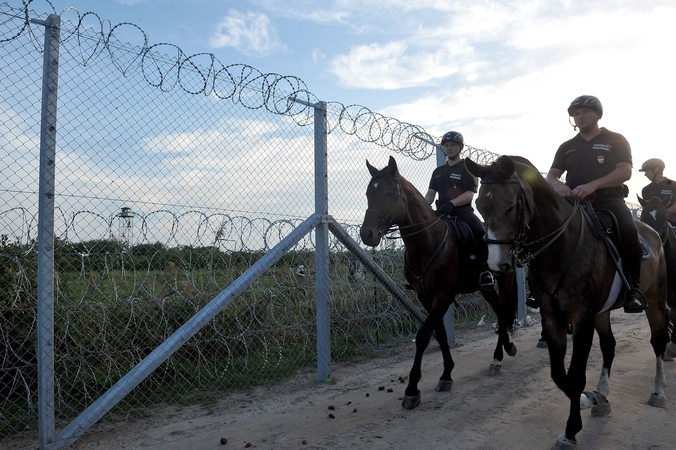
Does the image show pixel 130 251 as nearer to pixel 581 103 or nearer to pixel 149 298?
pixel 149 298

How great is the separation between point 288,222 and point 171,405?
223 centimetres

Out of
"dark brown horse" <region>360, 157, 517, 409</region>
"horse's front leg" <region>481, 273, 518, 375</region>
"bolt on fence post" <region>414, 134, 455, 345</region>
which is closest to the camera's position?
"dark brown horse" <region>360, 157, 517, 409</region>

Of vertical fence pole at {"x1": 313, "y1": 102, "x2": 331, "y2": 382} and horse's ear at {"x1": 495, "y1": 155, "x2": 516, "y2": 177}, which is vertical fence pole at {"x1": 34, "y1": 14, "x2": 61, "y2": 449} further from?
horse's ear at {"x1": 495, "y1": 155, "x2": 516, "y2": 177}

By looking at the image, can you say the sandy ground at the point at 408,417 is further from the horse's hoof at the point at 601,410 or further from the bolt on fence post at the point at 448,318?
the bolt on fence post at the point at 448,318

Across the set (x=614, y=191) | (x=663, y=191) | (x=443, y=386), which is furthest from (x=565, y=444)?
(x=663, y=191)

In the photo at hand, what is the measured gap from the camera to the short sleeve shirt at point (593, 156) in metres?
4.45

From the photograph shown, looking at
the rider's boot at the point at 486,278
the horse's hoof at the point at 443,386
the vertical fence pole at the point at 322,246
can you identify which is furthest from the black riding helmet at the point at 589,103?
the horse's hoof at the point at 443,386

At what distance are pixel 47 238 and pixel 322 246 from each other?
9.19 ft

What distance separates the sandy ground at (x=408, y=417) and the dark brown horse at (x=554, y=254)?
623mm

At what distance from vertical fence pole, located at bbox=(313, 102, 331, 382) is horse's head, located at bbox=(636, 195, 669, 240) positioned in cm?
388

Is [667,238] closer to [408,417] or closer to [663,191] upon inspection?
[663,191]

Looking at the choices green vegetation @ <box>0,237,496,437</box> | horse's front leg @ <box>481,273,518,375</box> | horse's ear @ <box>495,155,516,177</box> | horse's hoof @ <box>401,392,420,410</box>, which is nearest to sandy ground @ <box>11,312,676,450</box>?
horse's hoof @ <box>401,392,420,410</box>

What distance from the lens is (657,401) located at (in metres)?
4.75

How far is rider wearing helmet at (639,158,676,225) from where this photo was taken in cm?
703
